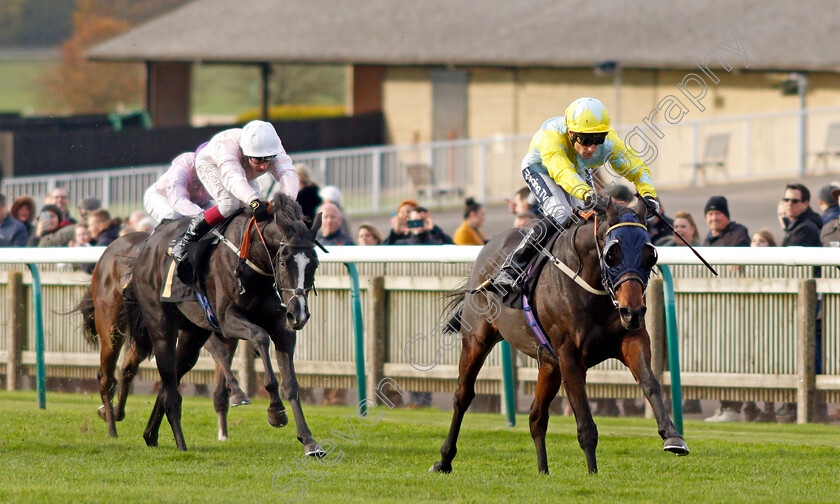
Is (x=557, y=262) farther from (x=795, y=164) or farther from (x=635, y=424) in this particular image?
(x=795, y=164)

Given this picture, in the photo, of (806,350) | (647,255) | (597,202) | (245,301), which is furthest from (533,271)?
(806,350)

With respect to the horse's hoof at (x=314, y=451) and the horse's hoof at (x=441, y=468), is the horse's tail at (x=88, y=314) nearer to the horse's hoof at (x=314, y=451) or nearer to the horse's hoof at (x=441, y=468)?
the horse's hoof at (x=314, y=451)

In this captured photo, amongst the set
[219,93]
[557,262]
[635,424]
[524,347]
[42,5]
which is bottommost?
[635,424]

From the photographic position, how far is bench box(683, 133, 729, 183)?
18.9m

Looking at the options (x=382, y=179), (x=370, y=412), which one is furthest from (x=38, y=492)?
(x=382, y=179)

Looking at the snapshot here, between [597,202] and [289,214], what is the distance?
5.41 feet

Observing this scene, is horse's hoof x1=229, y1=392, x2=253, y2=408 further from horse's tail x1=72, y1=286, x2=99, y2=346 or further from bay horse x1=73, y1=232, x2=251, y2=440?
horse's tail x1=72, y1=286, x2=99, y2=346

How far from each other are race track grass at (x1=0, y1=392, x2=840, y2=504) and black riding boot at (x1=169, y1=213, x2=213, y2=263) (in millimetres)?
1084

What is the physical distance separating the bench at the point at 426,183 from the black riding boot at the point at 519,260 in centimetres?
1329

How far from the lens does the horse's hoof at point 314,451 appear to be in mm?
6613

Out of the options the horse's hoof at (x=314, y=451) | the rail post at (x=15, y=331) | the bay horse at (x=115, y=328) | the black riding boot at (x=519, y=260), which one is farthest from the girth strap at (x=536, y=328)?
the rail post at (x=15, y=331)

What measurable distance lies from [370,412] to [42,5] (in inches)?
3478

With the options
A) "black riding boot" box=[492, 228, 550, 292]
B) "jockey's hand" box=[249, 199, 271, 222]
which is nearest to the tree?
"jockey's hand" box=[249, 199, 271, 222]

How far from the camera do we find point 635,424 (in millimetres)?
8445
